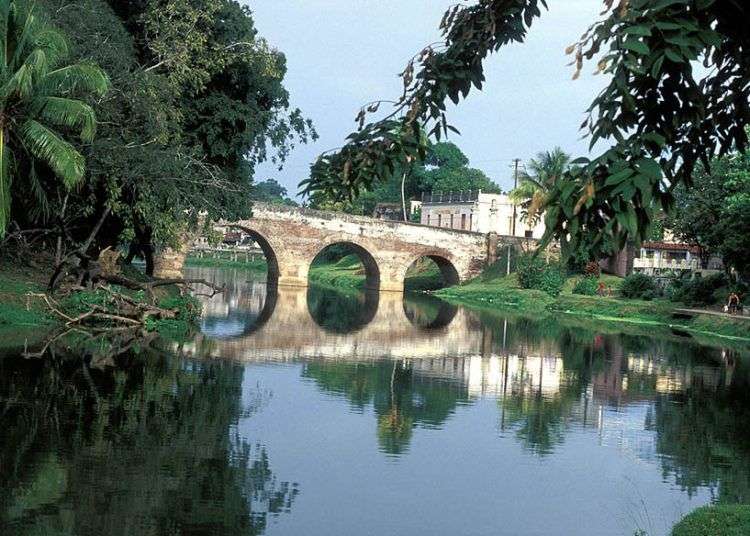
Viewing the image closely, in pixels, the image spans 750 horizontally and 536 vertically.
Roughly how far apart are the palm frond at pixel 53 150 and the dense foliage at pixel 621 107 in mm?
13206

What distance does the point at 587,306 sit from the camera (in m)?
40.0

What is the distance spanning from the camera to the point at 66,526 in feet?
24.8

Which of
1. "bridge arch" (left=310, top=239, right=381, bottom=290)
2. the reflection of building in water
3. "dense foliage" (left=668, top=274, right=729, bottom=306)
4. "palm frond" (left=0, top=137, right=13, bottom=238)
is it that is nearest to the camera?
the reflection of building in water

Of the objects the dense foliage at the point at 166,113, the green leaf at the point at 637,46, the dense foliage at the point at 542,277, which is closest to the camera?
the green leaf at the point at 637,46

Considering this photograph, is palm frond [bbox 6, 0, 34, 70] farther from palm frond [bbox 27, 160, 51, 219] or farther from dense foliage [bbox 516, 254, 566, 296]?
dense foliage [bbox 516, 254, 566, 296]

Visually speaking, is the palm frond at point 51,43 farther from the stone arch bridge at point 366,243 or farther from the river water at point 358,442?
the stone arch bridge at point 366,243

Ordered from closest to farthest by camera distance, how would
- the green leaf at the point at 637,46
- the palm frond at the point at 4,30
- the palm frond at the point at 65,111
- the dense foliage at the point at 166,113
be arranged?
the green leaf at the point at 637,46 < the palm frond at the point at 4,30 < the palm frond at the point at 65,111 < the dense foliage at the point at 166,113

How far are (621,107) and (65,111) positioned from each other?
15469 millimetres

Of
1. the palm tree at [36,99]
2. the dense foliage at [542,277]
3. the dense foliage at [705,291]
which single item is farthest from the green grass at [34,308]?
the dense foliage at [542,277]

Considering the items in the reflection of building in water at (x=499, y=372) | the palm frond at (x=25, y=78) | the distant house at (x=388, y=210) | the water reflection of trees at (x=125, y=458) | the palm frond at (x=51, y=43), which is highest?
the distant house at (x=388, y=210)

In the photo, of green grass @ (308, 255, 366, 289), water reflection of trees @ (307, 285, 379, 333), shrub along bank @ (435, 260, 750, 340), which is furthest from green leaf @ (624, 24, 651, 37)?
green grass @ (308, 255, 366, 289)

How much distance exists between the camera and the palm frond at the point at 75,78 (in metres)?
18.2

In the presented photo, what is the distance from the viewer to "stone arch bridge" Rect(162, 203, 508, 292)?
154 feet

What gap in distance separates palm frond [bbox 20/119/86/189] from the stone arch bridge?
26485 mm
